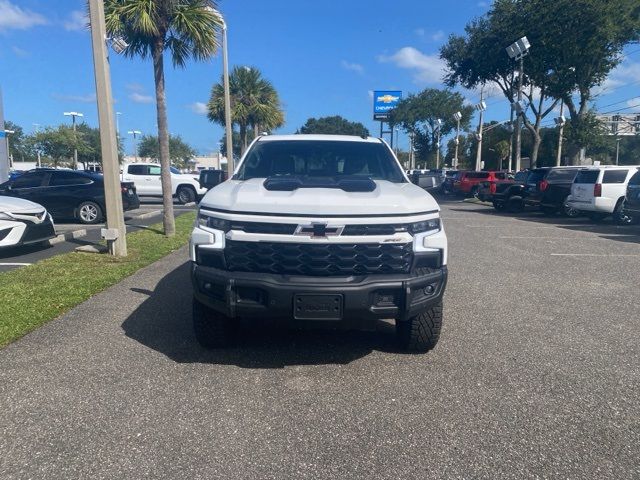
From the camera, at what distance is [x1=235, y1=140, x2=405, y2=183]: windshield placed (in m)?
5.34

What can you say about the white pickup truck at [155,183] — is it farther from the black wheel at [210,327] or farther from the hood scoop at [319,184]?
the black wheel at [210,327]

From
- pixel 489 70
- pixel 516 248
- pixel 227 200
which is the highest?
pixel 489 70

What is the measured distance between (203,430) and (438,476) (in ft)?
4.54

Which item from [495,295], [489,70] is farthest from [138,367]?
[489,70]

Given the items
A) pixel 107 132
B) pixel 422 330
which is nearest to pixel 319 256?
pixel 422 330

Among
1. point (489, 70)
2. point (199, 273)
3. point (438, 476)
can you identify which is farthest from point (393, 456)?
point (489, 70)

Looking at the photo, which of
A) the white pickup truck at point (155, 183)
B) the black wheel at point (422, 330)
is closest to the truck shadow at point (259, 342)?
the black wheel at point (422, 330)

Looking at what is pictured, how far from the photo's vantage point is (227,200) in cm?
391

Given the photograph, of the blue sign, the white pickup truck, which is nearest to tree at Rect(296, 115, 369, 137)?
the blue sign

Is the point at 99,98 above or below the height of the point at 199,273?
above

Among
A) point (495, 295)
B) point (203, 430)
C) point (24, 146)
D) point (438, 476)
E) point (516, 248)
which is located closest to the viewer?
point (438, 476)

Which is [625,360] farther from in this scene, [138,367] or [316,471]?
[138,367]

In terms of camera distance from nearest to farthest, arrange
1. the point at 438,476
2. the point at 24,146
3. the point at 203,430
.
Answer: the point at 438,476 < the point at 203,430 < the point at 24,146

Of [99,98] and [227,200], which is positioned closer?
[227,200]
